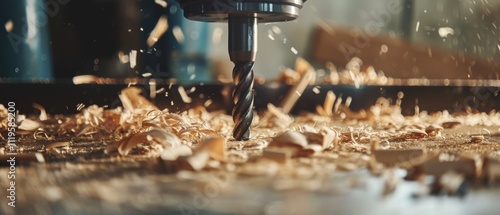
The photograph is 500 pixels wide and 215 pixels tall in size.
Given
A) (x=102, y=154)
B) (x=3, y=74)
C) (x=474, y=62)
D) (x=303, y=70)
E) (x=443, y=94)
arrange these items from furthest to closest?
(x=474, y=62), (x=303, y=70), (x=443, y=94), (x=3, y=74), (x=102, y=154)

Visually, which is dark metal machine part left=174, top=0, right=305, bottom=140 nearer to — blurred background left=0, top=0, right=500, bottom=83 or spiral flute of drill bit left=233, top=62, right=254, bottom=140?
spiral flute of drill bit left=233, top=62, right=254, bottom=140

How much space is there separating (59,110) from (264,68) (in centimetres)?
186

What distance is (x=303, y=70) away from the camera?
6.20 ft

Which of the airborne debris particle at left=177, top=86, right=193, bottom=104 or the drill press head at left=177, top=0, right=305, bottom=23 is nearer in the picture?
the drill press head at left=177, top=0, right=305, bottom=23

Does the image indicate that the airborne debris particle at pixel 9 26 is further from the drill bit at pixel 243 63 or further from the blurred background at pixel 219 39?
the drill bit at pixel 243 63

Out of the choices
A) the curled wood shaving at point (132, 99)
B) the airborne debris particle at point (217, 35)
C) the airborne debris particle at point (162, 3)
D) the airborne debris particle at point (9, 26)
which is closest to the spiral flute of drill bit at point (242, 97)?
the curled wood shaving at point (132, 99)

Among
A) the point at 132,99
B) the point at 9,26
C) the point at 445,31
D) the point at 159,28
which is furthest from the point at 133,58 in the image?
the point at 445,31

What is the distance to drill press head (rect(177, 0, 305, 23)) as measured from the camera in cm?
81

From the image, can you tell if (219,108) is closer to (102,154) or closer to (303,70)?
(303,70)

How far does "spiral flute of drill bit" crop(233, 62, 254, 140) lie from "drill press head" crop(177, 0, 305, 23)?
80mm

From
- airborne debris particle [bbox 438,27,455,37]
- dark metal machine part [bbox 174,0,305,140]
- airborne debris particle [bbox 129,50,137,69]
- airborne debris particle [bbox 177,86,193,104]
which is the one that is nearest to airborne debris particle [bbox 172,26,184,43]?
airborne debris particle [bbox 129,50,137,69]

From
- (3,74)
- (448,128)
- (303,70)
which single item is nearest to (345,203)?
(448,128)

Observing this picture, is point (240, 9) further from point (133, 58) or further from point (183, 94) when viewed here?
point (133, 58)

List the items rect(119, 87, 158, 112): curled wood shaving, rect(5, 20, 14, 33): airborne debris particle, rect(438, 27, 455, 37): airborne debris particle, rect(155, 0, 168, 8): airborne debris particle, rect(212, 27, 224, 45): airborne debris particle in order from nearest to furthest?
rect(119, 87, 158, 112): curled wood shaving, rect(5, 20, 14, 33): airborne debris particle, rect(155, 0, 168, 8): airborne debris particle, rect(212, 27, 224, 45): airborne debris particle, rect(438, 27, 455, 37): airborne debris particle
